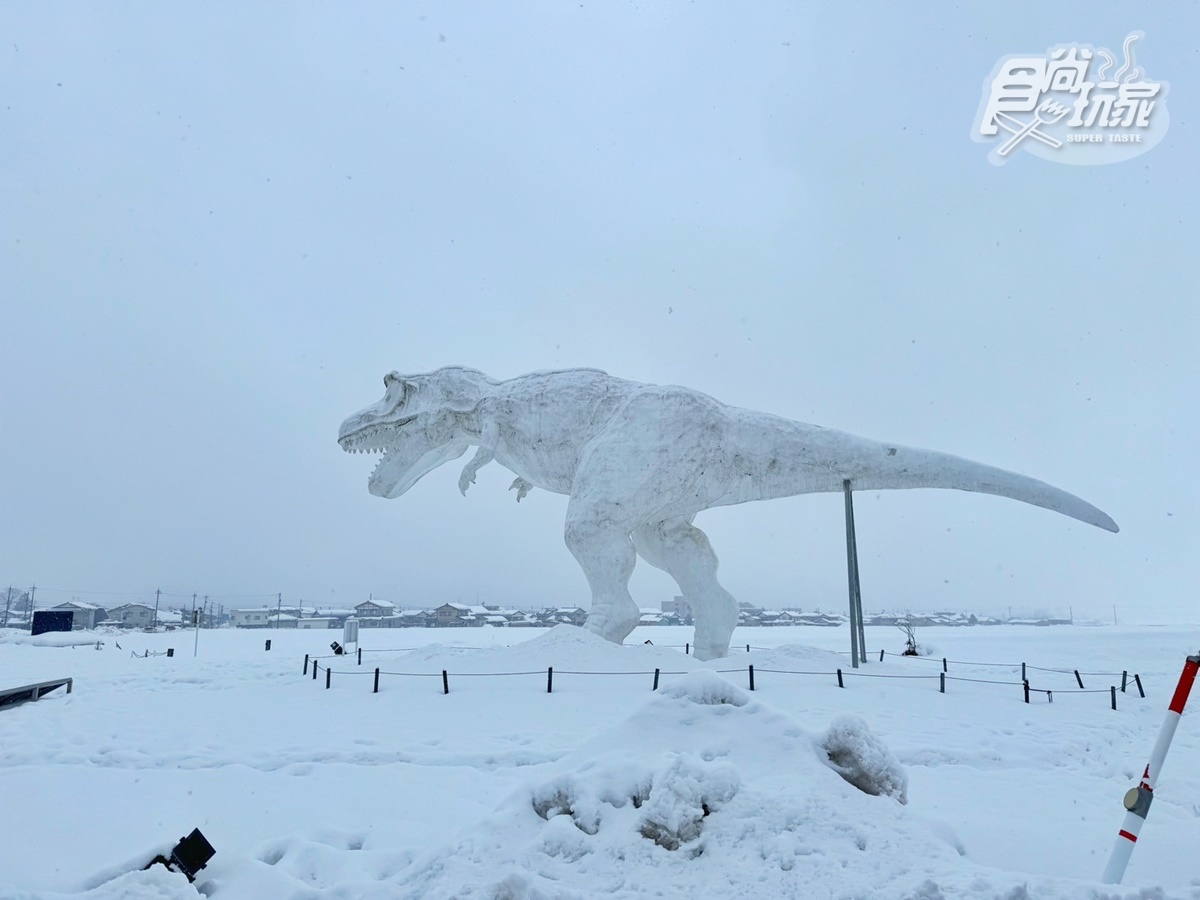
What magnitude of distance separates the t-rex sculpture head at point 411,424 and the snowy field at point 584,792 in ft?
15.0

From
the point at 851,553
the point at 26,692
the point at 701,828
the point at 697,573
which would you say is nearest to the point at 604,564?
the point at 697,573

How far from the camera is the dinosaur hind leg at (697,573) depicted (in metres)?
12.1

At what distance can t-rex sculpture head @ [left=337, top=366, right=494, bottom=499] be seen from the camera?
12758mm

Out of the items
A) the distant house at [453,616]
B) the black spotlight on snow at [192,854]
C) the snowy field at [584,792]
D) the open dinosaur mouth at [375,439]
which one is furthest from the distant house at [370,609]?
the black spotlight on snow at [192,854]

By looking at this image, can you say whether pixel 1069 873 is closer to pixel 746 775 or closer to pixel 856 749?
pixel 856 749

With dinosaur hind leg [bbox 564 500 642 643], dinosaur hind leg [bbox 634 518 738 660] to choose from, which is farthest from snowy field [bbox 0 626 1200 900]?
dinosaur hind leg [bbox 634 518 738 660]

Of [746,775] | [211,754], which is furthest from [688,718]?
[211,754]

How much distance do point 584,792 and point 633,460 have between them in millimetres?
7585

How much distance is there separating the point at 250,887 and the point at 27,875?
1.14 m

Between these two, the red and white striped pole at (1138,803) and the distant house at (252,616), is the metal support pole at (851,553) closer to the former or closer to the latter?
the red and white striped pole at (1138,803)

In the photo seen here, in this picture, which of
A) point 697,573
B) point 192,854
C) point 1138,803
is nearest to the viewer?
point 1138,803

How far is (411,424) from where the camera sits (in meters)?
12.9

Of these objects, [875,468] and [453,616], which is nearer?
[875,468]

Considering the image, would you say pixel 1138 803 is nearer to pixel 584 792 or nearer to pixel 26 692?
pixel 584 792
